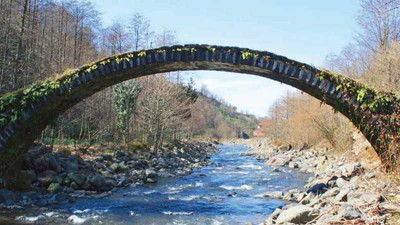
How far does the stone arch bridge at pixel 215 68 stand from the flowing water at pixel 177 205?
2956 millimetres

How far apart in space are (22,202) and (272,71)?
338 inches

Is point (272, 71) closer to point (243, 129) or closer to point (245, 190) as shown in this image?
point (245, 190)

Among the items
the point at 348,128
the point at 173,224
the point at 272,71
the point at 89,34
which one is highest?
the point at 89,34

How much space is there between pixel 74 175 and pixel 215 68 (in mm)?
7034

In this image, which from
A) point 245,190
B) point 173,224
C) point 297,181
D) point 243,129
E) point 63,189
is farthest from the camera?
point 243,129

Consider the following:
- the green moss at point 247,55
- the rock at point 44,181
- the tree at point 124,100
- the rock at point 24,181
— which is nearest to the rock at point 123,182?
the rock at point 44,181

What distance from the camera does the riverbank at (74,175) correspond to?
11.6 metres

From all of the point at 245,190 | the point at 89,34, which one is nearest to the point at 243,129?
the point at 89,34

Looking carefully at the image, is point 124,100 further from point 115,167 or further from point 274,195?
point 274,195

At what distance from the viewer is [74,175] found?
1385cm

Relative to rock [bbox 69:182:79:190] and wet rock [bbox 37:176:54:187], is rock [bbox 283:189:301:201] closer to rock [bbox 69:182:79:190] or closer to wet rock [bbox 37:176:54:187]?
rock [bbox 69:182:79:190]

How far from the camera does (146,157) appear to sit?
22.9 meters

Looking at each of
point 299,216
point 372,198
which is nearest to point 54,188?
point 299,216

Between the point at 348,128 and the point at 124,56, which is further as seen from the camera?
the point at 348,128
